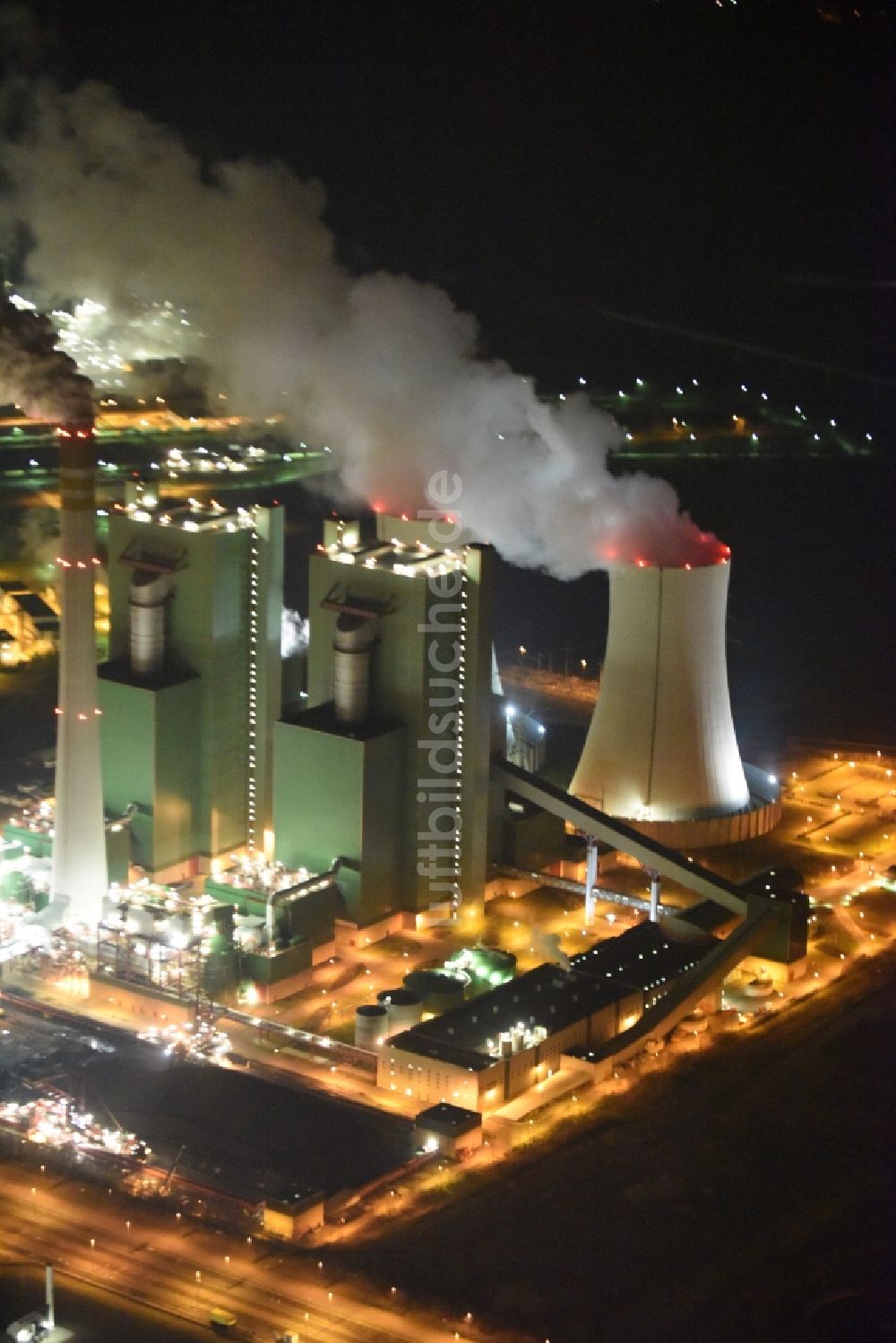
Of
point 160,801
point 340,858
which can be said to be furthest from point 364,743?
point 160,801

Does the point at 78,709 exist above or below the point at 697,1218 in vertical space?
above

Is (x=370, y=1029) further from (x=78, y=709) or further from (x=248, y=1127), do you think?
(x=78, y=709)

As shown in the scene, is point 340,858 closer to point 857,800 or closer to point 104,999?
point 104,999

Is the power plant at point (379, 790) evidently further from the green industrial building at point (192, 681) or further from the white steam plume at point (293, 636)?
the white steam plume at point (293, 636)

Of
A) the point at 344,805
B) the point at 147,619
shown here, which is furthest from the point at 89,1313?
the point at 147,619

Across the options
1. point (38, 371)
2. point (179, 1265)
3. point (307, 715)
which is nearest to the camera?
point (179, 1265)

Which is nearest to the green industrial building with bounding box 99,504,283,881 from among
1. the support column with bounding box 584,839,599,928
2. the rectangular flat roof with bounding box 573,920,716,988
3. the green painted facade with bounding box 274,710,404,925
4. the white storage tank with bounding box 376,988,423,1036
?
the green painted facade with bounding box 274,710,404,925

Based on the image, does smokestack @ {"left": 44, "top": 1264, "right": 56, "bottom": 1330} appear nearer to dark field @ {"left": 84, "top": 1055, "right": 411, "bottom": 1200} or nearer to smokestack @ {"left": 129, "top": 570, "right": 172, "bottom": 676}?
dark field @ {"left": 84, "top": 1055, "right": 411, "bottom": 1200}
